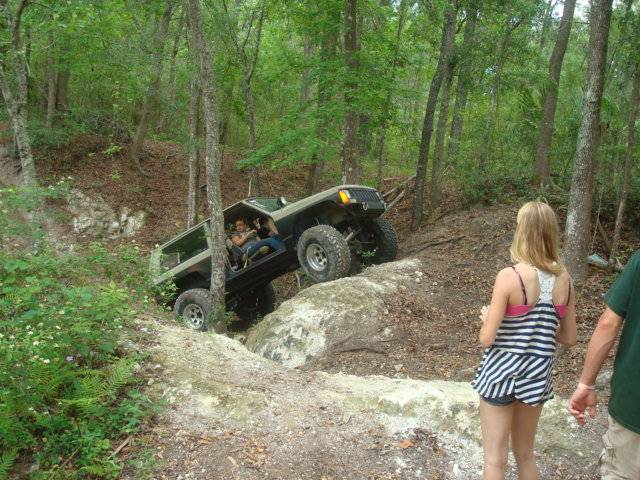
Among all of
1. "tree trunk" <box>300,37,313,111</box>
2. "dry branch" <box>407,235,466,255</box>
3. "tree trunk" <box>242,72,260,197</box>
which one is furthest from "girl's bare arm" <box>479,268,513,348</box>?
"tree trunk" <box>242,72,260,197</box>

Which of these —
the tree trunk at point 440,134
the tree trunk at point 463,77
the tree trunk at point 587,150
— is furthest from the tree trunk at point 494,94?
the tree trunk at point 587,150

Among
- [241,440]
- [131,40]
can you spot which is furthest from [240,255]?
[131,40]

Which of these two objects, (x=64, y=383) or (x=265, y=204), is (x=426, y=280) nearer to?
(x=265, y=204)

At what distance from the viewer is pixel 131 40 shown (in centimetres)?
1420

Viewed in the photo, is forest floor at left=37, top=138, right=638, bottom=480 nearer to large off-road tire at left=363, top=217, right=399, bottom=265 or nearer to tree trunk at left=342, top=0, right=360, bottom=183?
large off-road tire at left=363, top=217, right=399, bottom=265

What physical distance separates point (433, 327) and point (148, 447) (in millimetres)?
4344

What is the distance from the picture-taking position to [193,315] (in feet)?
28.7

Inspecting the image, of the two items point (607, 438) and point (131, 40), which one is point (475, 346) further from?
point (131, 40)

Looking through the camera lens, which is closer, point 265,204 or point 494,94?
point 265,204

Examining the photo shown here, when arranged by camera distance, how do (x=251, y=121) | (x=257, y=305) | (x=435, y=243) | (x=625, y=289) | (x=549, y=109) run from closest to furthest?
(x=625, y=289) → (x=435, y=243) → (x=257, y=305) → (x=549, y=109) → (x=251, y=121)

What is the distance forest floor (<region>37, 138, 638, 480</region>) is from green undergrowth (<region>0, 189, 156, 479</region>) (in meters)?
0.31

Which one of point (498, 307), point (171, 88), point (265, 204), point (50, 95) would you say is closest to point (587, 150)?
point (265, 204)

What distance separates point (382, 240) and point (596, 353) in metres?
6.92

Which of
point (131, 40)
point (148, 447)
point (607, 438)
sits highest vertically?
point (131, 40)
